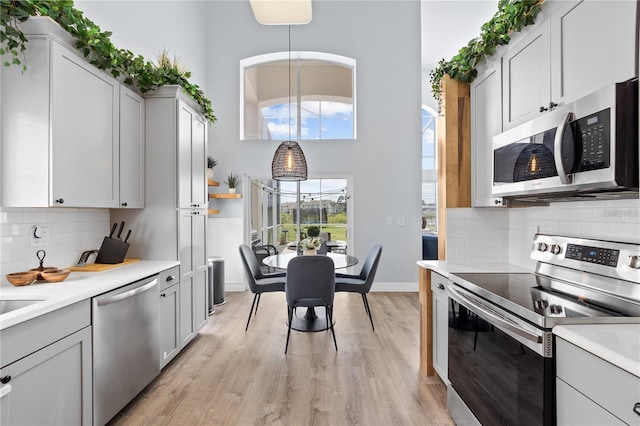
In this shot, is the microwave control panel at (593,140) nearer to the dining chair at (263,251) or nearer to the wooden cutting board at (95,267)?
the wooden cutting board at (95,267)

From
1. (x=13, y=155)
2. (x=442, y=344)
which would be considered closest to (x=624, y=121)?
(x=442, y=344)

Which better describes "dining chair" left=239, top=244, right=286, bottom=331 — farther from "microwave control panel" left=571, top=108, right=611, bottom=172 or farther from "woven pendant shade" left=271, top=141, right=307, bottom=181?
"microwave control panel" left=571, top=108, right=611, bottom=172

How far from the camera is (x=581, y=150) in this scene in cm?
142

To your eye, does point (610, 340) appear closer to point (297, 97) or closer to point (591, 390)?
point (591, 390)

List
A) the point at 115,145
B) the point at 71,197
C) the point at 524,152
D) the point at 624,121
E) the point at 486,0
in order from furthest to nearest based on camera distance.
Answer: the point at 486,0 < the point at 115,145 < the point at 71,197 < the point at 524,152 < the point at 624,121

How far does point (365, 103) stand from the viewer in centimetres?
533

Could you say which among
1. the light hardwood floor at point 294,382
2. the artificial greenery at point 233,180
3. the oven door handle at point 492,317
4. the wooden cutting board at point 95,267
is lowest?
the light hardwood floor at point 294,382

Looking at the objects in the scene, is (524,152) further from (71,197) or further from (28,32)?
(28,32)

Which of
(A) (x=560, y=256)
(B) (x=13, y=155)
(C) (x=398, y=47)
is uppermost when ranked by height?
(C) (x=398, y=47)

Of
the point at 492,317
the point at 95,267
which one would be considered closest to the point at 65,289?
the point at 95,267

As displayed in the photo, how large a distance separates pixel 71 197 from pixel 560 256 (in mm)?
2818

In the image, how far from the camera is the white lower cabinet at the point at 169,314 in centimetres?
258

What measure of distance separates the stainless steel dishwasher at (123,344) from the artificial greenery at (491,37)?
2.66 metres

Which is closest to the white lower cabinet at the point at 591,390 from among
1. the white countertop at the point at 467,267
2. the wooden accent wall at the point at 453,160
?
the white countertop at the point at 467,267
